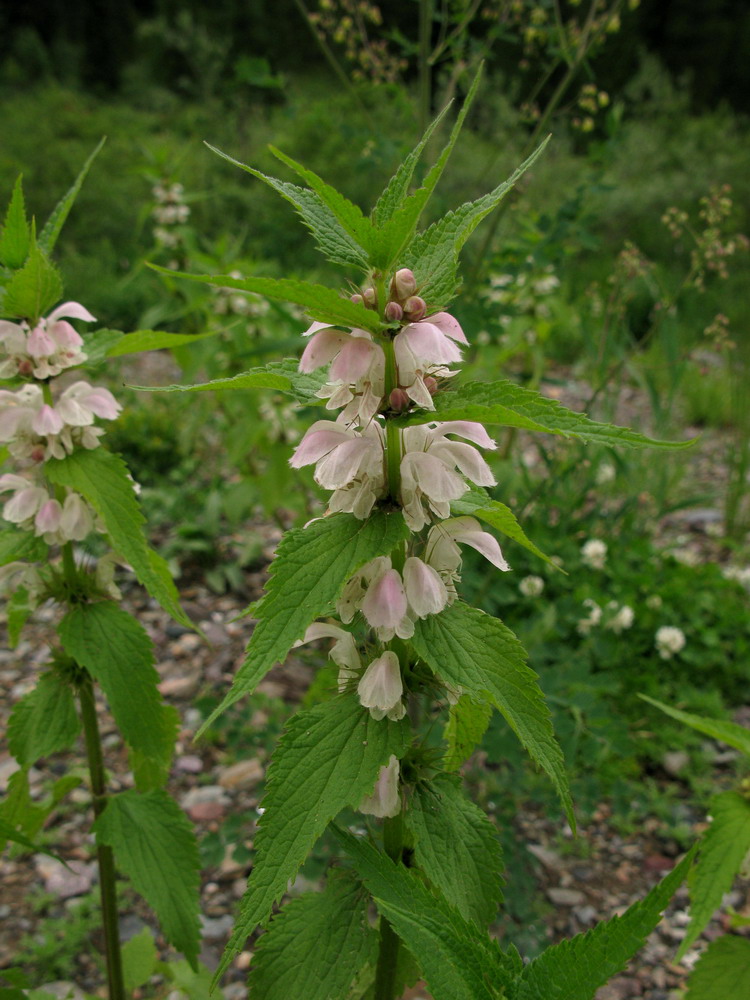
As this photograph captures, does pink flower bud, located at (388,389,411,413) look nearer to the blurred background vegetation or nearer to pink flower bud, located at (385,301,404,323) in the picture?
pink flower bud, located at (385,301,404,323)

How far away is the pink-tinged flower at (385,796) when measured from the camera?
101 centimetres

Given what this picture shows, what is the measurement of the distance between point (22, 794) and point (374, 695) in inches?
36.7

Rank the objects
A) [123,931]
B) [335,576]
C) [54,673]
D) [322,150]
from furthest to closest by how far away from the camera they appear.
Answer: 1. [322,150]
2. [123,931]
3. [54,673]
4. [335,576]

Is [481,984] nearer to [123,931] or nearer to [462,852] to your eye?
[462,852]

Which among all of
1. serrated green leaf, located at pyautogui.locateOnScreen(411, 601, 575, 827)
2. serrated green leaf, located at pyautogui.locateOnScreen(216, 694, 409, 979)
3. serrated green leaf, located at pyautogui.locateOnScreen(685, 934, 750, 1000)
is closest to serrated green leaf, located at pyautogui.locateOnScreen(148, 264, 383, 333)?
serrated green leaf, located at pyautogui.locateOnScreen(411, 601, 575, 827)

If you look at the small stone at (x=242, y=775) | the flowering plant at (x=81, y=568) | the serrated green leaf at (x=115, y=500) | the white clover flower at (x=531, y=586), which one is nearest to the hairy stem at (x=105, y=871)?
the flowering plant at (x=81, y=568)

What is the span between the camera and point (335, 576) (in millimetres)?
835

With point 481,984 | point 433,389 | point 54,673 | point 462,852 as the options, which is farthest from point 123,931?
point 433,389

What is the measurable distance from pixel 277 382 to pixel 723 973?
1207 millimetres

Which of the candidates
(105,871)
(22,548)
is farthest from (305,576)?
(105,871)

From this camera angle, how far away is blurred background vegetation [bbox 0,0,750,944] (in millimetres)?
2516

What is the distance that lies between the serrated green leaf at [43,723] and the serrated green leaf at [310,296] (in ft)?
3.03

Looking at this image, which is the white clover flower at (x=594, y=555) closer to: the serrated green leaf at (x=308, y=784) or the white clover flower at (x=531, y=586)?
the white clover flower at (x=531, y=586)

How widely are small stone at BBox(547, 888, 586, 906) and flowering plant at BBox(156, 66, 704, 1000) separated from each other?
1.34 m
